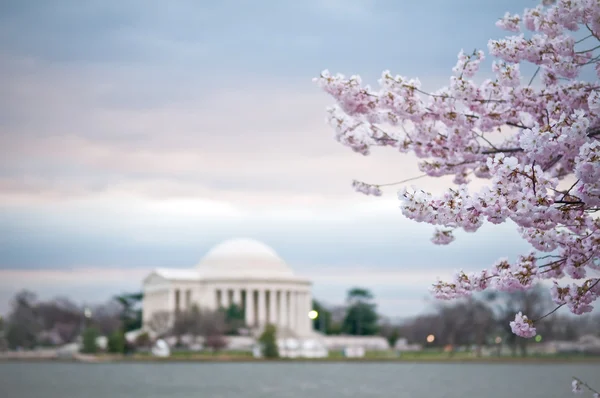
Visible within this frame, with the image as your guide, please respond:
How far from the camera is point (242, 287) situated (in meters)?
168

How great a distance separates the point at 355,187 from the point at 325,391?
4206cm

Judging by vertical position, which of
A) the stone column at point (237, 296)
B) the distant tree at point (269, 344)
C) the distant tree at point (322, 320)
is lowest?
the distant tree at point (269, 344)

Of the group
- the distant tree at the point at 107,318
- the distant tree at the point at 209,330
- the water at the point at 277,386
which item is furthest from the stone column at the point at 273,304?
the water at the point at 277,386

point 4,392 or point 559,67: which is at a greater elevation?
point 559,67

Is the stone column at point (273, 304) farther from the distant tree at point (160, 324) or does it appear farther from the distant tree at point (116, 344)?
the distant tree at point (116, 344)

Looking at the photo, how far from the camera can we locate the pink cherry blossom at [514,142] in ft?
38.7

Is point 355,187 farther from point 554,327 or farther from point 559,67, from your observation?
point 554,327

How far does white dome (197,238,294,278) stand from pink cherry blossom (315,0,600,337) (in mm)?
153154

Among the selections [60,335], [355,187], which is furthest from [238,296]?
[355,187]

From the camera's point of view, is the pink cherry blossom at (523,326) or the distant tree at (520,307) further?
the distant tree at (520,307)

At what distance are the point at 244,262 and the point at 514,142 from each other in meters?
156

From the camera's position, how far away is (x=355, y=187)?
17.4m

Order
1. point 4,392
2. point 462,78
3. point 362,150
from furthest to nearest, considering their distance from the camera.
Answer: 1. point 4,392
2. point 362,150
3. point 462,78

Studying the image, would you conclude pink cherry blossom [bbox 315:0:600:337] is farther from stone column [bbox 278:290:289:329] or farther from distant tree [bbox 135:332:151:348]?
stone column [bbox 278:290:289:329]
